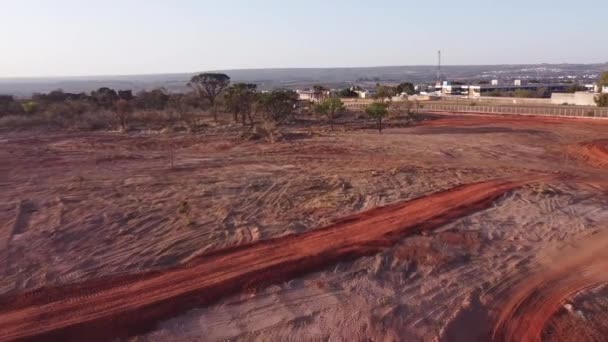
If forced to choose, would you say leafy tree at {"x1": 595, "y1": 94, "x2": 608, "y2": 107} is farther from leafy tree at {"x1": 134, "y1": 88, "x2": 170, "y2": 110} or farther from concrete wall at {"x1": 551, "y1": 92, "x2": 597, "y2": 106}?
leafy tree at {"x1": 134, "y1": 88, "x2": 170, "y2": 110}

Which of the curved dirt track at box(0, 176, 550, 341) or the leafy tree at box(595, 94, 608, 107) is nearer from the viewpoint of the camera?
the curved dirt track at box(0, 176, 550, 341)

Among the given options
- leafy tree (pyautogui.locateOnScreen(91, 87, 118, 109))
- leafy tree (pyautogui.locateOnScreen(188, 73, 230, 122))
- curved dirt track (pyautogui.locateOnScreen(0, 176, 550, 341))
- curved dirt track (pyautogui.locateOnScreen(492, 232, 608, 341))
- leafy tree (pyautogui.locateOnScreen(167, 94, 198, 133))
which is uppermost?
leafy tree (pyautogui.locateOnScreen(188, 73, 230, 122))

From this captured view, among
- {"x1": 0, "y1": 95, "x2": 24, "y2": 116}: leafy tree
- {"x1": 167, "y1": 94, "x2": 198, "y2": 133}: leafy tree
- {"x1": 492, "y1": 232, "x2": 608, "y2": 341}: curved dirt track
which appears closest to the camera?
{"x1": 492, "y1": 232, "x2": 608, "y2": 341}: curved dirt track

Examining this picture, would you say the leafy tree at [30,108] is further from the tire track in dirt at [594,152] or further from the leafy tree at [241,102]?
the tire track in dirt at [594,152]

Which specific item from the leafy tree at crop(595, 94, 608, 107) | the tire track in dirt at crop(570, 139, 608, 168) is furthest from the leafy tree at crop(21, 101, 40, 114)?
the leafy tree at crop(595, 94, 608, 107)

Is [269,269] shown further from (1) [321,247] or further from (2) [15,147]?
(2) [15,147]

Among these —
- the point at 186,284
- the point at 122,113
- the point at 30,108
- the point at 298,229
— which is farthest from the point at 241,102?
the point at 186,284

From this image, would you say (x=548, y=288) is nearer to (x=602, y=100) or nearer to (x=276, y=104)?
(x=276, y=104)
